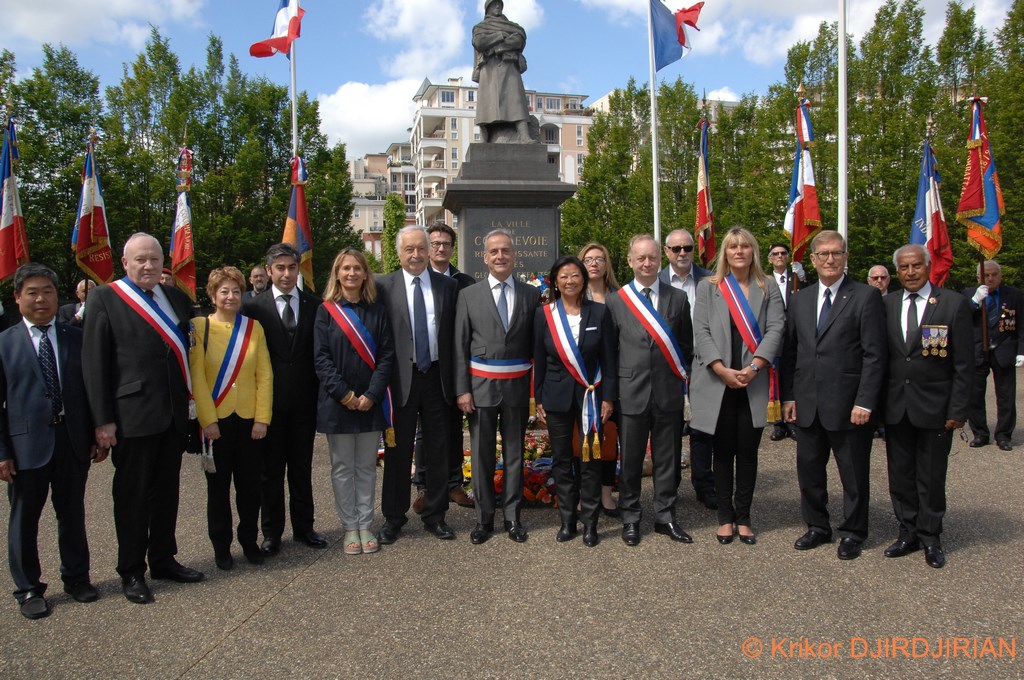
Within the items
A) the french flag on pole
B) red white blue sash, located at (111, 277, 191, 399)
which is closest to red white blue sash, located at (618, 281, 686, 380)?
red white blue sash, located at (111, 277, 191, 399)

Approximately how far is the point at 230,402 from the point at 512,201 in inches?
237

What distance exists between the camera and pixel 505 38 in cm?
1047

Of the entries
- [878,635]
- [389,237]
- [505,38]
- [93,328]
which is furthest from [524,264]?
[389,237]

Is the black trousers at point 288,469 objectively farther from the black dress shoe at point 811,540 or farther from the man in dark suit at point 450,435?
the black dress shoe at point 811,540

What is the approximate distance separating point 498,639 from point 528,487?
244cm

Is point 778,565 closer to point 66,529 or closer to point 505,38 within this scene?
point 66,529

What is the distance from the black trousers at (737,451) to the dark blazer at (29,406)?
4.09 metres

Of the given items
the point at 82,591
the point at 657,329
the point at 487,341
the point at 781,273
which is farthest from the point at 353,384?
the point at 781,273

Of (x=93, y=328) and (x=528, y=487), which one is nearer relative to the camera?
(x=93, y=328)

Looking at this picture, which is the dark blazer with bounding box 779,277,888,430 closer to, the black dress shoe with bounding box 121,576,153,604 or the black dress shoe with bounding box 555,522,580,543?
the black dress shoe with bounding box 555,522,580,543

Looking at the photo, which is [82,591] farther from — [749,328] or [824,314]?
[824,314]

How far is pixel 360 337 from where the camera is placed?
16.6ft

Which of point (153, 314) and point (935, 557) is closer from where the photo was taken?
point (153, 314)

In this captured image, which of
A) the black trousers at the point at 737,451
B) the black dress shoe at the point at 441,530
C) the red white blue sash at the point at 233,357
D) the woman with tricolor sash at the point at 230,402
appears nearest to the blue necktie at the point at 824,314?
the black trousers at the point at 737,451
